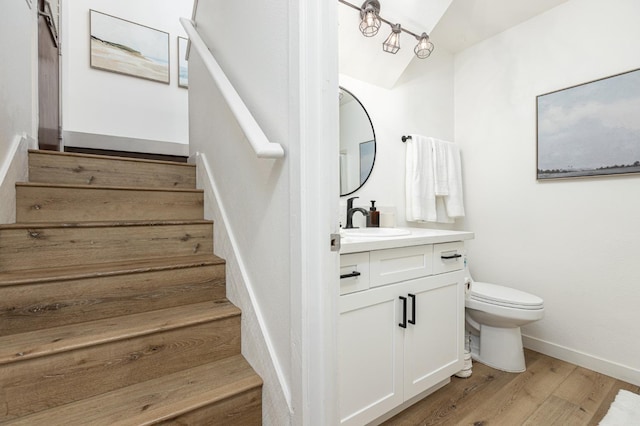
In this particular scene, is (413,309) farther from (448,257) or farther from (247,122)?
(247,122)

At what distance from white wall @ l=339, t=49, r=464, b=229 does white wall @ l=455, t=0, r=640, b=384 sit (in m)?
0.16

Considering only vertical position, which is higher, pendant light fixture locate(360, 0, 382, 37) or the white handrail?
pendant light fixture locate(360, 0, 382, 37)

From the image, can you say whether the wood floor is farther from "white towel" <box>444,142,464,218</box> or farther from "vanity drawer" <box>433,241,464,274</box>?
"white towel" <box>444,142,464,218</box>

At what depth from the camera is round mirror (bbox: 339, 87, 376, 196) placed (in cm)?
204

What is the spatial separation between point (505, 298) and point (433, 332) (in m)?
0.66

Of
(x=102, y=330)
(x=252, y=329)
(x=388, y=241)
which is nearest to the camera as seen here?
(x=102, y=330)

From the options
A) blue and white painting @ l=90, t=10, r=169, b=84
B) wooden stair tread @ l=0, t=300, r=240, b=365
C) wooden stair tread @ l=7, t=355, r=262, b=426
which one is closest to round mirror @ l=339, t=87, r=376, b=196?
wooden stair tread @ l=0, t=300, r=240, b=365

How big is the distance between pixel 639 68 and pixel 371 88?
152 cm

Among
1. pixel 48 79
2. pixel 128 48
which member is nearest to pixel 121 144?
pixel 48 79

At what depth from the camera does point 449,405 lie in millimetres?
1521

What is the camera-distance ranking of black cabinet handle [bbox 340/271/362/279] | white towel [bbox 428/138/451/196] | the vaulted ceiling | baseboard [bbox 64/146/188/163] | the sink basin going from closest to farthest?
black cabinet handle [bbox 340/271/362/279]
the sink basin
the vaulted ceiling
white towel [bbox 428/138/451/196]
baseboard [bbox 64/146/188/163]

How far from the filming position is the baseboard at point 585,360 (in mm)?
1729

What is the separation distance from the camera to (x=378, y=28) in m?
1.86

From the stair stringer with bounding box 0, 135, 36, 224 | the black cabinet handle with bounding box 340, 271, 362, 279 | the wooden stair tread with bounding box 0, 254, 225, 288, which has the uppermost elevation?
the stair stringer with bounding box 0, 135, 36, 224
